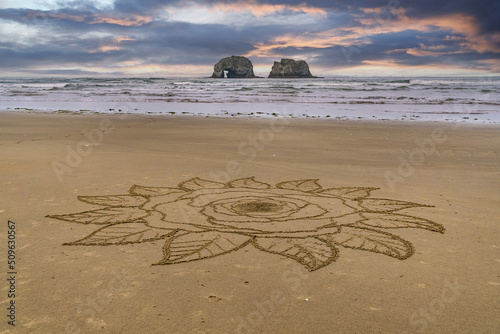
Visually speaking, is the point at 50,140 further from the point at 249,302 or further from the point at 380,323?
the point at 380,323

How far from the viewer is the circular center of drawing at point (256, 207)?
4393 millimetres

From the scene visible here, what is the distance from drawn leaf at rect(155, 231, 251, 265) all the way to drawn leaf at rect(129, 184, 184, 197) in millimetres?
A: 1504

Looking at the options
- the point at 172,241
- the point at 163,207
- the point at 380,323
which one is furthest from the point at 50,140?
the point at 380,323

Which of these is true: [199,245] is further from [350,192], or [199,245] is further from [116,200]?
[350,192]

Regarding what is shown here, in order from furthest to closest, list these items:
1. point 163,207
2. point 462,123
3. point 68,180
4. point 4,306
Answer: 1. point 462,123
2. point 68,180
3. point 163,207
4. point 4,306

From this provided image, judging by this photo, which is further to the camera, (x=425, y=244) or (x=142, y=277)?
(x=425, y=244)

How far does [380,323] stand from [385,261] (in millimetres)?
859

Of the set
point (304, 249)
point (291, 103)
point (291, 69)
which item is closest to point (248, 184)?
point (304, 249)

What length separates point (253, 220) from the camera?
4.08 meters

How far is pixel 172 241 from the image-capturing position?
3537 millimetres

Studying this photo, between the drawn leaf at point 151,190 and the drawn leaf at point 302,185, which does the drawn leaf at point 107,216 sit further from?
the drawn leaf at point 302,185

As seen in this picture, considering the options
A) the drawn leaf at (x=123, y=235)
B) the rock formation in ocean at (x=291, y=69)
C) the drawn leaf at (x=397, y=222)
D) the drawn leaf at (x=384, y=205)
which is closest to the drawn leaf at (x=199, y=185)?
the drawn leaf at (x=123, y=235)

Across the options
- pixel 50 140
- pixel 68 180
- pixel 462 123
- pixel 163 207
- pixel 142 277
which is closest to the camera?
pixel 142 277

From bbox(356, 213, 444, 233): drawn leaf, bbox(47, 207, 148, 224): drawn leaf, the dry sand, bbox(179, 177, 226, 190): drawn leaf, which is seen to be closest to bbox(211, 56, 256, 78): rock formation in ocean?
the dry sand
